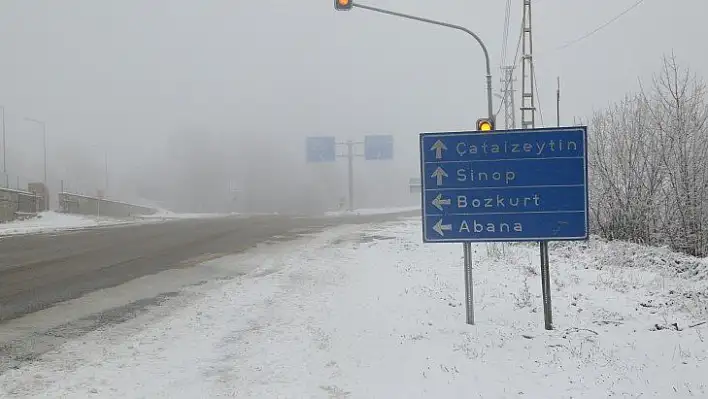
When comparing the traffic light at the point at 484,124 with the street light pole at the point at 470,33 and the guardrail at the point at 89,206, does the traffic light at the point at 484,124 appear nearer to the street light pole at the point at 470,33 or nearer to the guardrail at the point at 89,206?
the street light pole at the point at 470,33

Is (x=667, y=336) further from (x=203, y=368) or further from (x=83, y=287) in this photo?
(x=83, y=287)

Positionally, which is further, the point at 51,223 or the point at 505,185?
the point at 51,223

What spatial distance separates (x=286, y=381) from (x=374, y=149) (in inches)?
2158

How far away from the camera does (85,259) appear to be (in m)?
14.9

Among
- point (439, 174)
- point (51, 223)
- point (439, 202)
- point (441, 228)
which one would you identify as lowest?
point (51, 223)

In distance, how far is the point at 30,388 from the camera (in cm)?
536

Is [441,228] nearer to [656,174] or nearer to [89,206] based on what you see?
[656,174]

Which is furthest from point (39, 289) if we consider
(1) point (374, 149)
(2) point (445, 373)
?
(1) point (374, 149)

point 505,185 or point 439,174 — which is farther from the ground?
point 439,174

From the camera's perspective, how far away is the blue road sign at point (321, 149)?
58.8m

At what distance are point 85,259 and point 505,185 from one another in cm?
1172

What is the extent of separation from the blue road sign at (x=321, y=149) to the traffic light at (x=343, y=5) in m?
43.7

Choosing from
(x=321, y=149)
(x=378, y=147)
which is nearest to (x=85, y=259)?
(x=321, y=149)

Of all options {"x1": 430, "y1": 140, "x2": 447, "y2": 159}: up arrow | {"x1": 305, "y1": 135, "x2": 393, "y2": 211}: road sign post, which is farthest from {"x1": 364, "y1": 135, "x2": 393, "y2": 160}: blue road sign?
{"x1": 430, "y1": 140, "x2": 447, "y2": 159}: up arrow
